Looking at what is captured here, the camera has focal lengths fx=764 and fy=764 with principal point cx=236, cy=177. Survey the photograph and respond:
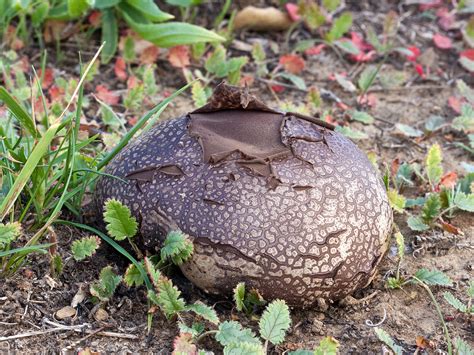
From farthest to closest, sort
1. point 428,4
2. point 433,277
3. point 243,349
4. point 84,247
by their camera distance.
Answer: point 428,4 < point 433,277 < point 84,247 < point 243,349

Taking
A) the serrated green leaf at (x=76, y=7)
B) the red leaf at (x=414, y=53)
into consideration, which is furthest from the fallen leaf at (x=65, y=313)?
the red leaf at (x=414, y=53)

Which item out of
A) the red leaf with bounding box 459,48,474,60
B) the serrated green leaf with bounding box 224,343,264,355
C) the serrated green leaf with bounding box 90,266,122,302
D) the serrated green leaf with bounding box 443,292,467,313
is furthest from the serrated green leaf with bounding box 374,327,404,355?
the red leaf with bounding box 459,48,474,60

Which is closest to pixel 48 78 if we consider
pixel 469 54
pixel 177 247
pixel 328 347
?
pixel 177 247

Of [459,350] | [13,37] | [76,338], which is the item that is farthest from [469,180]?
[13,37]

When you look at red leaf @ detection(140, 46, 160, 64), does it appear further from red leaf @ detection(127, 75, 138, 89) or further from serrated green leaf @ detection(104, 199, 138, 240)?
serrated green leaf @ detection(104, 199, 138, 240)

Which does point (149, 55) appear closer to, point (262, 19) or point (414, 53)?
point (262, 19)

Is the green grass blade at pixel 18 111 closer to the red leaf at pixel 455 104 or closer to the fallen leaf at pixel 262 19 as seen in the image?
the fallen leaf at pixel 262 19
